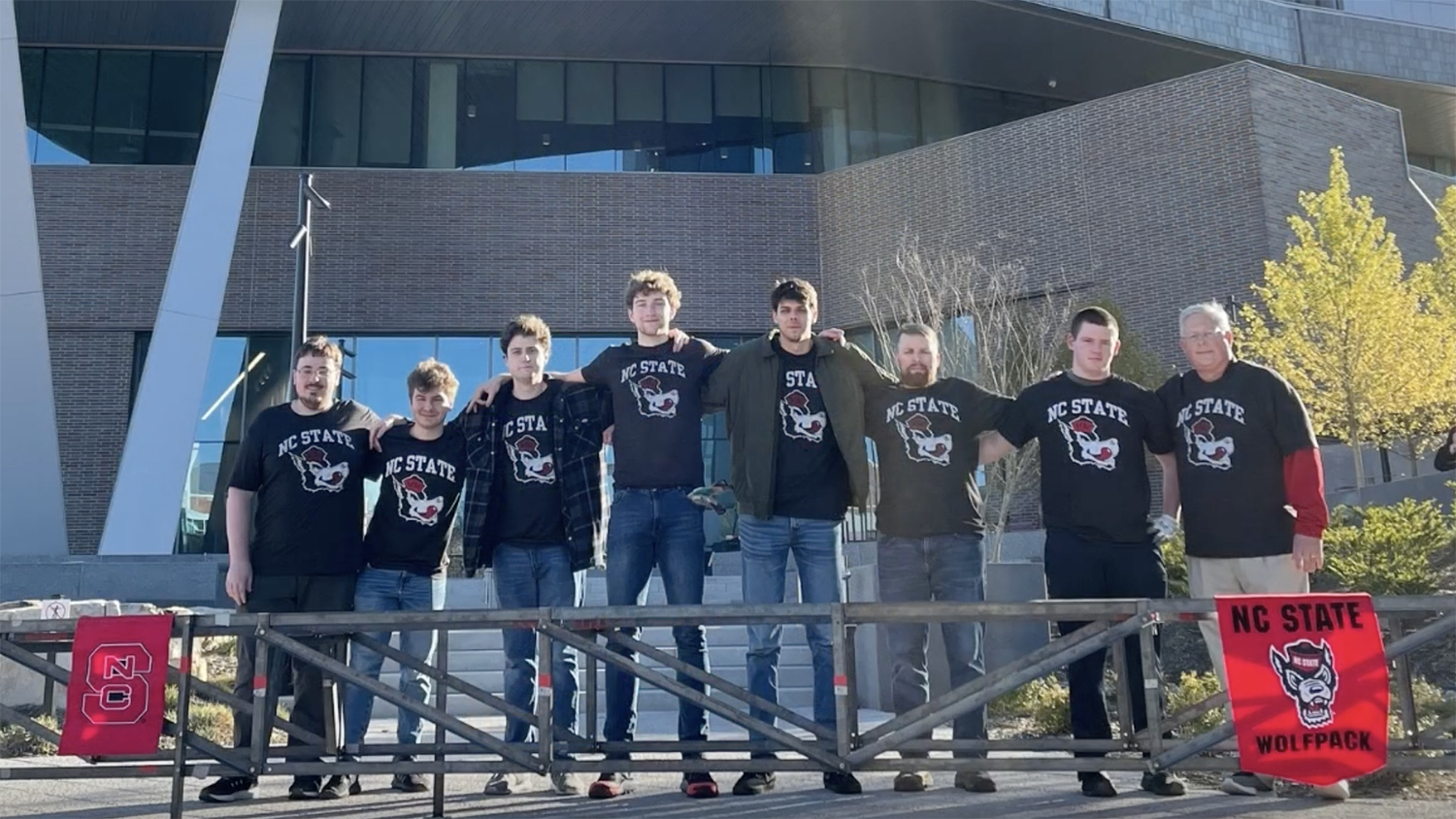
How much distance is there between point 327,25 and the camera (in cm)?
2367

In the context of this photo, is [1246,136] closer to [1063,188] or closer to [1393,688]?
[1063,188]

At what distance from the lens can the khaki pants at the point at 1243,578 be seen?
5438 mm

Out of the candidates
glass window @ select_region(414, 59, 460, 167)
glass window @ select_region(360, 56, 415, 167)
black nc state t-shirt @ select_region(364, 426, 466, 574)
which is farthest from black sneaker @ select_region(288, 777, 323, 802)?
glass window @ select_region(360, 56, 415, 167)

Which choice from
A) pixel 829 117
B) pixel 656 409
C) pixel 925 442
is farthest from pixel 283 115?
pixel 925 442


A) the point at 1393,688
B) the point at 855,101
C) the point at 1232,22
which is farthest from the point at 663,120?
the point at 1393,688

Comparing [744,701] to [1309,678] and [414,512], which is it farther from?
[1309,678]

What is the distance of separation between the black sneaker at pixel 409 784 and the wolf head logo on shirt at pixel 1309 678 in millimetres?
4019

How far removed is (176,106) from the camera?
2428 cm

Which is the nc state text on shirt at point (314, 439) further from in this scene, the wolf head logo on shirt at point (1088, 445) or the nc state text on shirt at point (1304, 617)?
the nc state text on shirt at point (1304, 617)

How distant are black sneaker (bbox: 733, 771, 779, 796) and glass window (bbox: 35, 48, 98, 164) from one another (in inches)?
908

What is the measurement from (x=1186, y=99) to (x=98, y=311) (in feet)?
66.3

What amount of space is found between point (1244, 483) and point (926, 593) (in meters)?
1.53

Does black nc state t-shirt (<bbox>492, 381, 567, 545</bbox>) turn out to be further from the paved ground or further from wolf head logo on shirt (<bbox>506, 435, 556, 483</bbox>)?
the paved ground

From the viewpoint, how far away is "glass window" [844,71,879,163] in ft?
82.4
